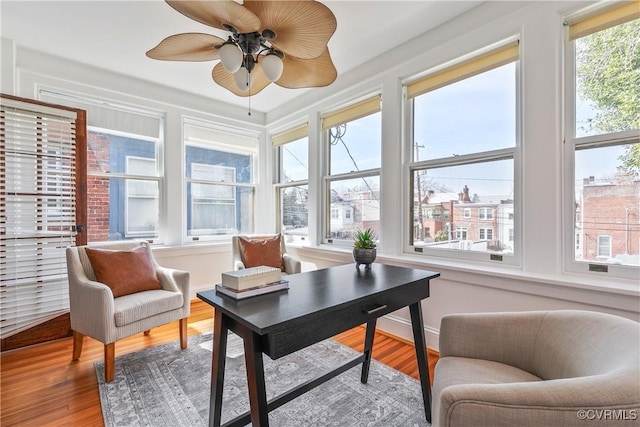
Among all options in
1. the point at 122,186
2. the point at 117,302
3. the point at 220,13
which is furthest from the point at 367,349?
the point at 122,186

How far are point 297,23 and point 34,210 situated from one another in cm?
281

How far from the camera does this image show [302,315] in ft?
3.57

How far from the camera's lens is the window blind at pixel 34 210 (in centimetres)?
243

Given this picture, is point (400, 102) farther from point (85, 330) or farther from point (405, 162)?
point (85, 330)

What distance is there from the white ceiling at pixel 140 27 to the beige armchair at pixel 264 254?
1906 mm

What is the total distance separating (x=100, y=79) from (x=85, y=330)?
252 cm

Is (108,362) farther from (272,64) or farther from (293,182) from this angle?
(293,182)

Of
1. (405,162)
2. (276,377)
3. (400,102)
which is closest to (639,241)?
(405,162)

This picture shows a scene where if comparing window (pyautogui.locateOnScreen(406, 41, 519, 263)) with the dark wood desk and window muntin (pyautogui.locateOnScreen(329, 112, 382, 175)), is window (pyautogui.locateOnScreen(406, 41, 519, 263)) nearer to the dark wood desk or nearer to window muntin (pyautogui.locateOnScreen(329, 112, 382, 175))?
window muntin (pyautogui.locateOnScreen(329, 112, 382, 175))

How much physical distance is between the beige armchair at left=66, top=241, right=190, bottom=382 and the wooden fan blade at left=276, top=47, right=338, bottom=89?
1.75 meters

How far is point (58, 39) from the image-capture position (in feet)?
8.26

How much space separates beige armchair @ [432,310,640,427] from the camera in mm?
735

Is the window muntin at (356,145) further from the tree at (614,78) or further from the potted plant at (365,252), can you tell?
the tree at (614,78)

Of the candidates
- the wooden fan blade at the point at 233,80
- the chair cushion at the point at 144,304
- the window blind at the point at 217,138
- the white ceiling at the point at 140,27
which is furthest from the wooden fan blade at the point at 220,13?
the window blind at the point at 217,138
